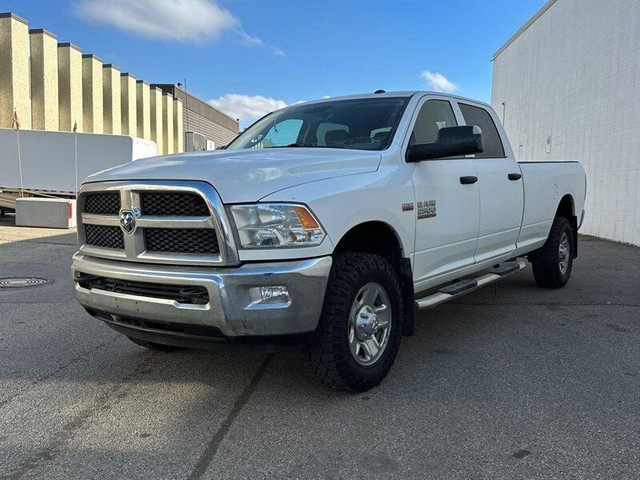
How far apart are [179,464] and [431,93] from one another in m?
3.43

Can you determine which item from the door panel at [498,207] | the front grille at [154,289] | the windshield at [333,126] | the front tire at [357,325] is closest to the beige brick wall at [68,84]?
the windshield at [333,126]

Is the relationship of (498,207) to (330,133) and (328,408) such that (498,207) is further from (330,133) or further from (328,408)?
(328,408)

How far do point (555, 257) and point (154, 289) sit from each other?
5.12 meters

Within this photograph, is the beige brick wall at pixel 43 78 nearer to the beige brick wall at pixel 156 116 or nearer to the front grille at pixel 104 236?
the beige brick wall at pixel 156 116

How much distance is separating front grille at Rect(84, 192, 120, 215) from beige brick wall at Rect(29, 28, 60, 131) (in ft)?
74.9

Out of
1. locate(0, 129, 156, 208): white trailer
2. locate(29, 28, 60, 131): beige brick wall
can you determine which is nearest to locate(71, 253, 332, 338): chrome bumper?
locate(0, 129, 156, 208): white trailer

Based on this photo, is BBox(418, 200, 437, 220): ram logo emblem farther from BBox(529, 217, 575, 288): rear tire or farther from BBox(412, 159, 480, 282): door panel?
BBox(529, 217, 575, 288): rear tire

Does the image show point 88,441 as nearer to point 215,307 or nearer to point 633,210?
point 215,307

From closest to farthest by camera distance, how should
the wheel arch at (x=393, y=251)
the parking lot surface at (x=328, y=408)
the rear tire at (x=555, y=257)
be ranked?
1. the parking lot surface at (x=328, y=408)
2. the wheel arch at (x=393, y=251)
3. the rear tire at (x=555, y=257)

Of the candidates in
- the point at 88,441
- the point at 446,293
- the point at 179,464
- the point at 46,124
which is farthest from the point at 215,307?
the point at 46,124

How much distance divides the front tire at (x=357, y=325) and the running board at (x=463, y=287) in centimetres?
43

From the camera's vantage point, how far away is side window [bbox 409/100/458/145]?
4238mm

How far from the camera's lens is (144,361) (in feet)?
13.6

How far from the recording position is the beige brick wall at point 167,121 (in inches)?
1502
